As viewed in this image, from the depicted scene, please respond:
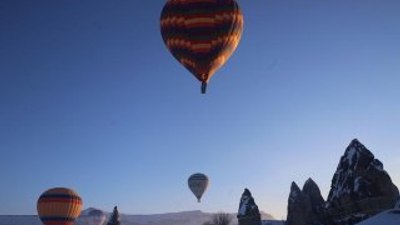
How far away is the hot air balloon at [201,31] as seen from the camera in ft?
128

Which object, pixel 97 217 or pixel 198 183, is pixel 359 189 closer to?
pixel 198 183

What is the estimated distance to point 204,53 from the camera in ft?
130

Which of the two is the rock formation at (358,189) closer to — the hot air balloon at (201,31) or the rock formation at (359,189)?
the rock formation at (359,189)

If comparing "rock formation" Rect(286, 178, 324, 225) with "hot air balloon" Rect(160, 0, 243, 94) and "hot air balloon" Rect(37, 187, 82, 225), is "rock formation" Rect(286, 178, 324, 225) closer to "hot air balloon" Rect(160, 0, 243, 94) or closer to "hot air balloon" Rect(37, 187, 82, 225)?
"hot air balloon" Rect(160, 0, 243, 94)

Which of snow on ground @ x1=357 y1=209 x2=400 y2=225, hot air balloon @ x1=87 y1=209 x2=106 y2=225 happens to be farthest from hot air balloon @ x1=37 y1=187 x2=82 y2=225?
hot air balloon @ x1=87 y1=209 x2=106 y2=225

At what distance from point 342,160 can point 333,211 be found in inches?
174

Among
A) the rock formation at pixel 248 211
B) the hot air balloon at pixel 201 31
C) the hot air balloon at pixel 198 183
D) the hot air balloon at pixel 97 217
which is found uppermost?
the hot air balloon at pixel 201 31

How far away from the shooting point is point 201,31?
39125 mm

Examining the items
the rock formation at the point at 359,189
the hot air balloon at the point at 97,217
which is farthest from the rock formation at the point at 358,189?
the hot air balloon at the point at 97,217

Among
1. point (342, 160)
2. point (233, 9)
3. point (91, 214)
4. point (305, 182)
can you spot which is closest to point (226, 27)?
point (233, 9)

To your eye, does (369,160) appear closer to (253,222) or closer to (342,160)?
(342,160)

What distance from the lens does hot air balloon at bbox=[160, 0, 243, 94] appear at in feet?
128

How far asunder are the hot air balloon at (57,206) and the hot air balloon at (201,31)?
46648mm

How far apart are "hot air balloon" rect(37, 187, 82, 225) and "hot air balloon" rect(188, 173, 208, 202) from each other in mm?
23662
